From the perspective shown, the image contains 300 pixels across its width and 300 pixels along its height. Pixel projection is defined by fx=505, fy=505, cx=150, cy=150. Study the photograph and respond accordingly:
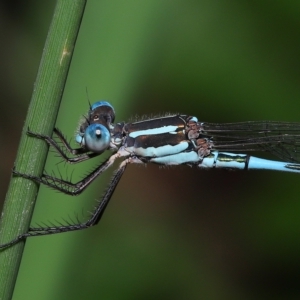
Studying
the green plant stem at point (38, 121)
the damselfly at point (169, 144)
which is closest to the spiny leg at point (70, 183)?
the damselfly at point (169, 144)

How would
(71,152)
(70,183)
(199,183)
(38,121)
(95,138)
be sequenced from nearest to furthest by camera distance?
(38,121), (70,183), (71,152), (95,138), (199,183)

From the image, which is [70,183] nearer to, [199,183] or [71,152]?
[71,152]

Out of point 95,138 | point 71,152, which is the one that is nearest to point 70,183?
point 71,152

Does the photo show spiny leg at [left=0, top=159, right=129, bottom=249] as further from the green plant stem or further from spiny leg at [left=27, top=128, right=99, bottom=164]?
spiny leg at [left=27, top=128, right=99, bottom=164]

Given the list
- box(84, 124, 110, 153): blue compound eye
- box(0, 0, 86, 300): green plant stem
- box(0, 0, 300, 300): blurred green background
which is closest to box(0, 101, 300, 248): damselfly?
box(84, 124, 110, 153): blue compound eye

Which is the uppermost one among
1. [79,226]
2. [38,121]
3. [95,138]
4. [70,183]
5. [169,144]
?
[169,144]
